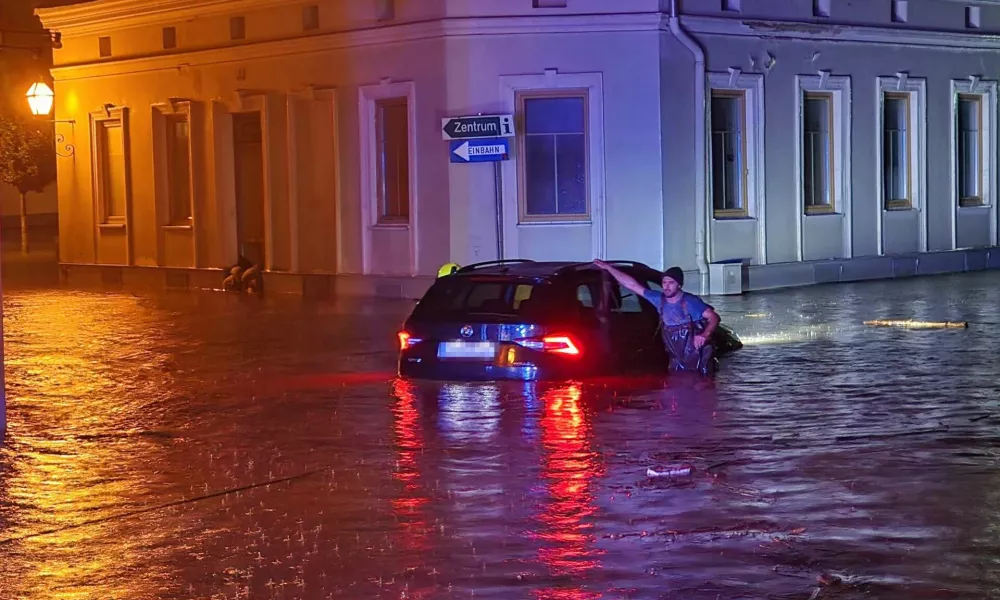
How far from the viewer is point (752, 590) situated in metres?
7.16

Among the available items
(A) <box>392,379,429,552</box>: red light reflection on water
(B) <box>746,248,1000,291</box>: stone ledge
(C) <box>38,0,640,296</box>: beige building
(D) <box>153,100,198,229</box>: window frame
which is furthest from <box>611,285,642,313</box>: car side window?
(D) <box>153,100,198,229</box>: window frame

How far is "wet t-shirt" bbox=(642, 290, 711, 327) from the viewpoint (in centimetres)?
1505

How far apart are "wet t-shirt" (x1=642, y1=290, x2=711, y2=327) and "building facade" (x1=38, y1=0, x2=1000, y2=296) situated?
7.48m

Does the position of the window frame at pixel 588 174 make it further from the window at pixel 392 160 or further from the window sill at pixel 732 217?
the window sill at pixel 732 217

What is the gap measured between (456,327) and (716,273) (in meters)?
12.6

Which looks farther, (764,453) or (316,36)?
(316,36)

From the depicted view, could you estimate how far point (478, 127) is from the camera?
70.9 feet

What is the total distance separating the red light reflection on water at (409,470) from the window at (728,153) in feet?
42.4

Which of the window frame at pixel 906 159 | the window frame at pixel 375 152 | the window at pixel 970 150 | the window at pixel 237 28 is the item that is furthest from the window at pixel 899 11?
the window at pixel 237 28

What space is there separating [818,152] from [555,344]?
625 inches

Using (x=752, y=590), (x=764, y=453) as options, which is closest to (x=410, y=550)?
(x=752, y=590)

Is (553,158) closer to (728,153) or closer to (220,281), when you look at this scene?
(728,153)

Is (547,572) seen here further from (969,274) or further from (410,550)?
(969,274)

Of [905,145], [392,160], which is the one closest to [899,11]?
[905,145]
